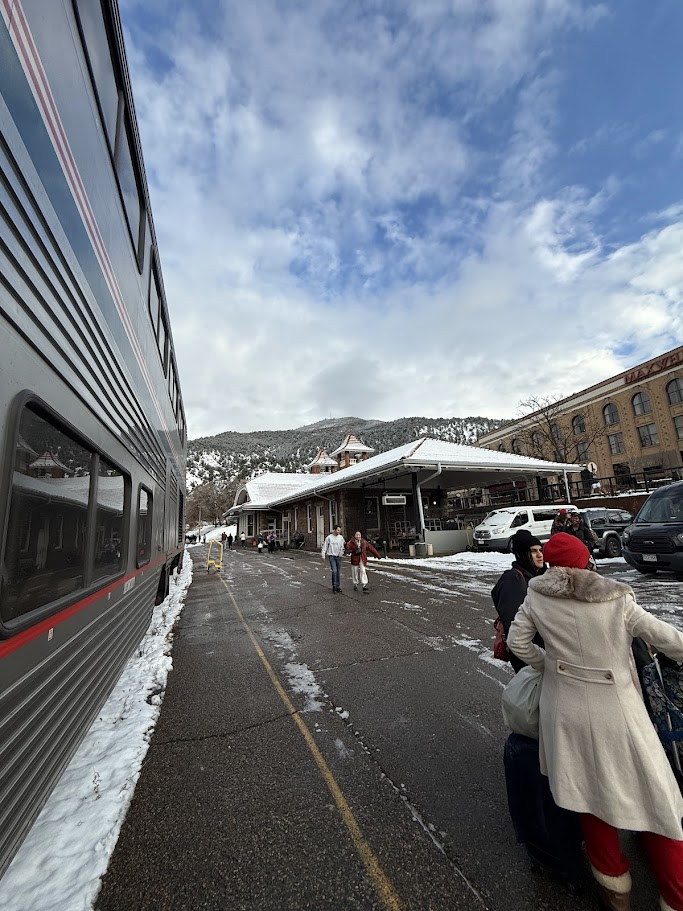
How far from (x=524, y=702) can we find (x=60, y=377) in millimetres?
2939

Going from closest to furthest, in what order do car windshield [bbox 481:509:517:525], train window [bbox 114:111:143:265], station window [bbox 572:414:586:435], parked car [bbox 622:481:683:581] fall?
train window [bbox 114:111:143:265] < parked car [bbox 622:481:683:581] < car windshield [bbox 481:509:517:525] < station window [bbox 572:414:586:435]

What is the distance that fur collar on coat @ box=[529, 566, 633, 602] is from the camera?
5.88 ft

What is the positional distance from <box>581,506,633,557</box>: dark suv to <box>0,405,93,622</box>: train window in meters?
15.8

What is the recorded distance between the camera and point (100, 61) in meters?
2.80

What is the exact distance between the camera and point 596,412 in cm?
4272

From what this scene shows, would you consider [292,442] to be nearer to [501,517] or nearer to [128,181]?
[501,517]

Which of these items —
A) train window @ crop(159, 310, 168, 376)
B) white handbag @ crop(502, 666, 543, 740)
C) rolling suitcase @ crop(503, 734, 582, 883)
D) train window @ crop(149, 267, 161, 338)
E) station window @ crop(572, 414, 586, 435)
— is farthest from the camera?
station window @ crop(572, 414, 586, 435)

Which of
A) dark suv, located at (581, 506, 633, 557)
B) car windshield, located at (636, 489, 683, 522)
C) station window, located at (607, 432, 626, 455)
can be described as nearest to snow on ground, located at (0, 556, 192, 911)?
car windshield, located at (636, 489, 683, 522)

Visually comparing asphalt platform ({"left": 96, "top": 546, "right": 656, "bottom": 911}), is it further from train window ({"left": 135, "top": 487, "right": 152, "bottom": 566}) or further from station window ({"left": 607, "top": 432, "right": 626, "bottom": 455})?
station window ({"left": 607, "top": 432, "right": 626, "bottom": 455})

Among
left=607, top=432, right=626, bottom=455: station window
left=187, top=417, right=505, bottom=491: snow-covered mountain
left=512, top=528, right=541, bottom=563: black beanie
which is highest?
left=187, top=417, right=505, bottom=491: snow-covered mountain

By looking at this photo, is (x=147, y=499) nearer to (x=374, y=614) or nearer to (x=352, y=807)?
(x=352, y=807)

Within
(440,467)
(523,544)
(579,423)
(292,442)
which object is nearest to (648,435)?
(579,423)

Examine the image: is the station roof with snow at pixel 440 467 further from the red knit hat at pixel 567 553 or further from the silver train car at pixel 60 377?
the red knit hat at pixel 567 553

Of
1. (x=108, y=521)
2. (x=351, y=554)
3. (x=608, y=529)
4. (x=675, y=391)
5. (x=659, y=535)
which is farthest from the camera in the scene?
(x=675, y=391)
